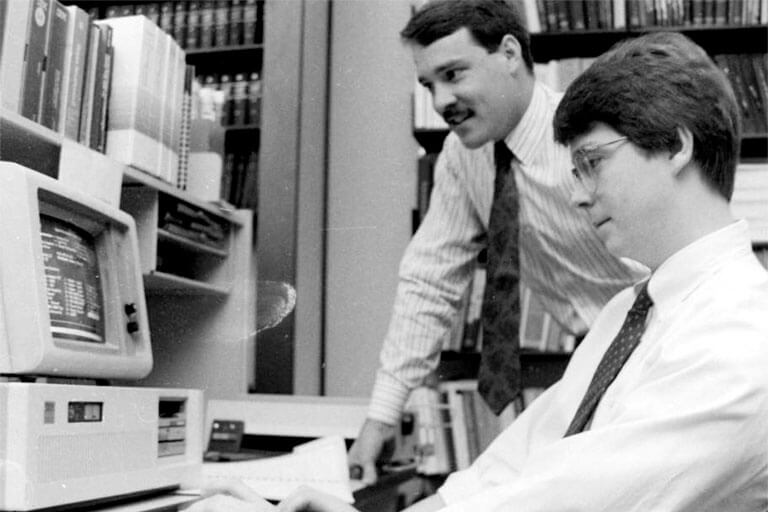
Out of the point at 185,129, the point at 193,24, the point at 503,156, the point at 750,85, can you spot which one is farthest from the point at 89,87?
the point at 750,85

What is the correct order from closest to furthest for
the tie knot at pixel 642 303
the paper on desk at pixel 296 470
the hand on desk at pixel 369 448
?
the tie knot at pixel 642 303
the paper on desk at pixel 296 470
the hand on desk at pixel 369 448

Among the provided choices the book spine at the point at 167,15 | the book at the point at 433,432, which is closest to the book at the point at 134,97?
the book spine at the point at 167,15

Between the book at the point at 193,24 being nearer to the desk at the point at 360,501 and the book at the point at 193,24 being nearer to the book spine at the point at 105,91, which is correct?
the book spine at the point at 105,91

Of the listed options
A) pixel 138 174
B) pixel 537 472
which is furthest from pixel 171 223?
pixel 537 472

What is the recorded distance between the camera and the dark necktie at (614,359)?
877mm

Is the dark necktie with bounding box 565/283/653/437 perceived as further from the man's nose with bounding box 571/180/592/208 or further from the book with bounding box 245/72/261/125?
the book with bounding box 245/72/261/125

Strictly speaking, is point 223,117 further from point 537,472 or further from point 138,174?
point 537,472

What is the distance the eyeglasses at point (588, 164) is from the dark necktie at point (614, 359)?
0.43 ft

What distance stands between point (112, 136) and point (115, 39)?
19cm

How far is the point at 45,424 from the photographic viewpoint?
31.1 inches

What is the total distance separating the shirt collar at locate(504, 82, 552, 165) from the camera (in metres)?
1.62

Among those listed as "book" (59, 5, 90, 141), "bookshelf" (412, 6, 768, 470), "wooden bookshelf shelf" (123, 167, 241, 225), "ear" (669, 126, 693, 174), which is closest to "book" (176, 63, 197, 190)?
"wooden bookshelf shelf" (123, 167, 241, 225)

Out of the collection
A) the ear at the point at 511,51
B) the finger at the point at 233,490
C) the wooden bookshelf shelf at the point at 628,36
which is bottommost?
the finger at the point at 233,490

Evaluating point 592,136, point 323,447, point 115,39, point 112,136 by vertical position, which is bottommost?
point 323,447
